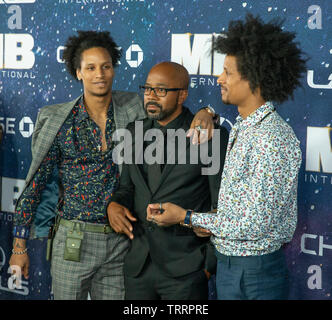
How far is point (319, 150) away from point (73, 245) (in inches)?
57.5

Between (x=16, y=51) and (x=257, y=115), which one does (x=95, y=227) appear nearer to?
(x=257, y=115)

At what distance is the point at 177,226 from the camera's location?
240 centimetres

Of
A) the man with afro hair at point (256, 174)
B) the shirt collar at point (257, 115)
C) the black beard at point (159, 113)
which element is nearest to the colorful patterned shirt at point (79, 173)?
the black beard at point (159, 113)

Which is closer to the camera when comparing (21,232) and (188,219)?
(188,219)

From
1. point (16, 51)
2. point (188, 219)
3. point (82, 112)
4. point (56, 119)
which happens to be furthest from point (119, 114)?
point (16, 51)

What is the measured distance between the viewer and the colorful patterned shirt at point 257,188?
1.94 meters

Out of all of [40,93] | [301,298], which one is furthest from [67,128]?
[301,298]

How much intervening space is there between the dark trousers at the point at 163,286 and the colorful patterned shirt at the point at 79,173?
1.41 ft

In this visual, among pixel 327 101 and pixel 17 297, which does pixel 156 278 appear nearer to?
pixel 327 101

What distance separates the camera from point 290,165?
78.0 inches

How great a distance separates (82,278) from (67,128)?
0.83 m

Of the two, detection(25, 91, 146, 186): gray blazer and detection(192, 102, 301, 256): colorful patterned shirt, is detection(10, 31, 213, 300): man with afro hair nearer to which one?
detection(25, 91, 146, 186): gray blazer

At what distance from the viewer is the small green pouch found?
2.72 meters

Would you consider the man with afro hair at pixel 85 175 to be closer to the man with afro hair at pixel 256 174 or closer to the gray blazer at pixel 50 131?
the gray blazer at pixel 50 131
